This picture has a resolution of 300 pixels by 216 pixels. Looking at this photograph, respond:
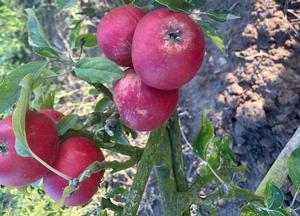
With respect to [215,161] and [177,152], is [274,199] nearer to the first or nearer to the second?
[177,152]

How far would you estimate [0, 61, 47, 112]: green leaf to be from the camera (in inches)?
26.3

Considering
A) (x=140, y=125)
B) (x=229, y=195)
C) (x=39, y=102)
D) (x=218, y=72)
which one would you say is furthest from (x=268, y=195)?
Result: (x=218, y=72)

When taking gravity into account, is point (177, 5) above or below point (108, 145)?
above

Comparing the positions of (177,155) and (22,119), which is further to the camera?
(177,155)

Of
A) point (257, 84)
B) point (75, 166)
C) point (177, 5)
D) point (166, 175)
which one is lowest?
point (257, 84)

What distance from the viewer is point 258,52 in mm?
1508

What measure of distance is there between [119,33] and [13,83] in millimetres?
166

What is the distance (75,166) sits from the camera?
71 centimetres

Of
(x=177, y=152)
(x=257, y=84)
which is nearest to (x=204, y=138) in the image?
(x=177, y=152)

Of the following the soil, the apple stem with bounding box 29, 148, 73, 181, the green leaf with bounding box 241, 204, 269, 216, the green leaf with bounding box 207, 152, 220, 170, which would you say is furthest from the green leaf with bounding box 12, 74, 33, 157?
the soil

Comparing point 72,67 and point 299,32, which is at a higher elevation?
point 72,67

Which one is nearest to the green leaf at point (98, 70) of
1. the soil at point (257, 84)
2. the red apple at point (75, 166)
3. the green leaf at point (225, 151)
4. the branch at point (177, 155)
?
the red apple at point (75, 166)

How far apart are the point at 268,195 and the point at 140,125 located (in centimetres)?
23

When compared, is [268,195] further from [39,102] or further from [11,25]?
[11,25]
